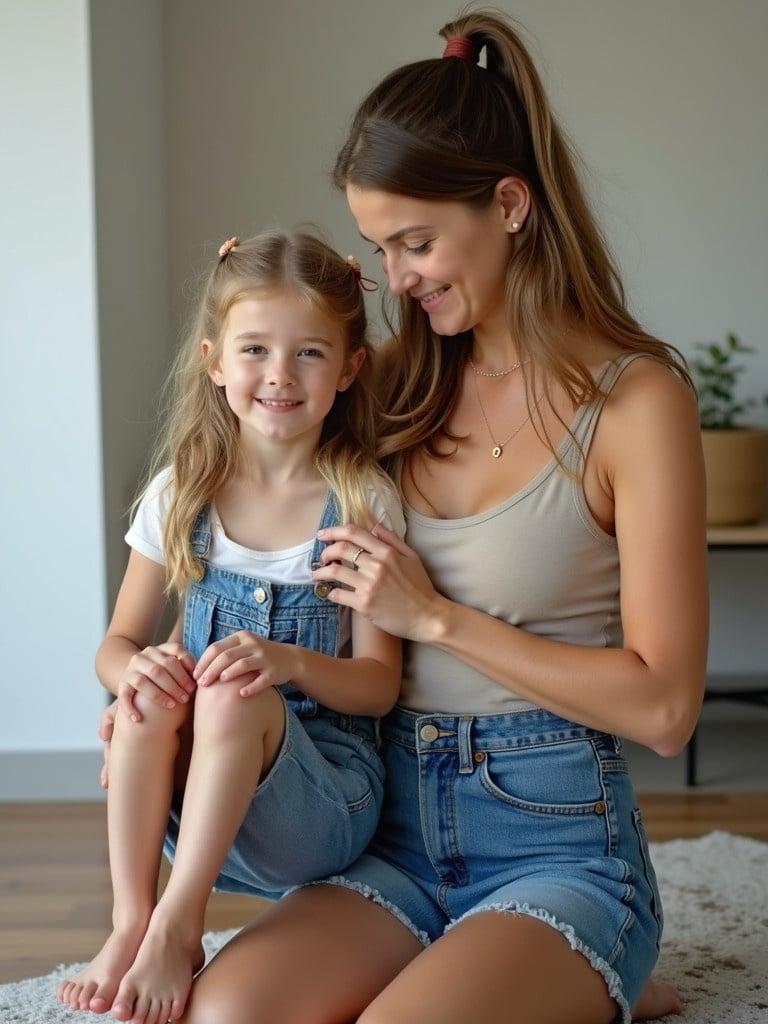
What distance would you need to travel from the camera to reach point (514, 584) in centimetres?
182

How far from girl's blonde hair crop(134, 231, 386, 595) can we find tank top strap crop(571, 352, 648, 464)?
0.30m

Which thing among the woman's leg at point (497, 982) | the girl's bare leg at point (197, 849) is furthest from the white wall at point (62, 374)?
the woman's leg at point (497, 982)

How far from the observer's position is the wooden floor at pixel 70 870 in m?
2.54

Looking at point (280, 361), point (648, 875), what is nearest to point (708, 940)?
point (648, 875)

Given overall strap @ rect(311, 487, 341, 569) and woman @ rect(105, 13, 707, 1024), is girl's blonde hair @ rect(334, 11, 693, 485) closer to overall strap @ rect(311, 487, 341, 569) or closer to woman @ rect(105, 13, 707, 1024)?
woman @ rect(105, 13, 707, 1024)

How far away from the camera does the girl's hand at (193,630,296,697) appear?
1649 mm

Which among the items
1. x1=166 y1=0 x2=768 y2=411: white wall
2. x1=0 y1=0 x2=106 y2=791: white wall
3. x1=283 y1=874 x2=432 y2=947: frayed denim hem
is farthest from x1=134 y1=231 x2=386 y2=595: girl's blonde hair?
x1=166 y1=0 x2=768 y2=411: white wall

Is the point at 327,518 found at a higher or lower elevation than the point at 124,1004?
higher

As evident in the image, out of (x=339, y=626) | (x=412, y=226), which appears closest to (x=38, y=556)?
(x=339, y=626)

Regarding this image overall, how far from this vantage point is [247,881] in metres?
1.85

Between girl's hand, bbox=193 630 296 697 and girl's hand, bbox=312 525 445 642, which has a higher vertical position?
girl's hand, bbox=312 525 445 642

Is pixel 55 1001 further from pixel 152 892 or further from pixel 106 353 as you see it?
pixel 106 353

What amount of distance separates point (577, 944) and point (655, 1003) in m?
0.43

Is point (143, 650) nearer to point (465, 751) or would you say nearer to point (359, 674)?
point (359, 674)
